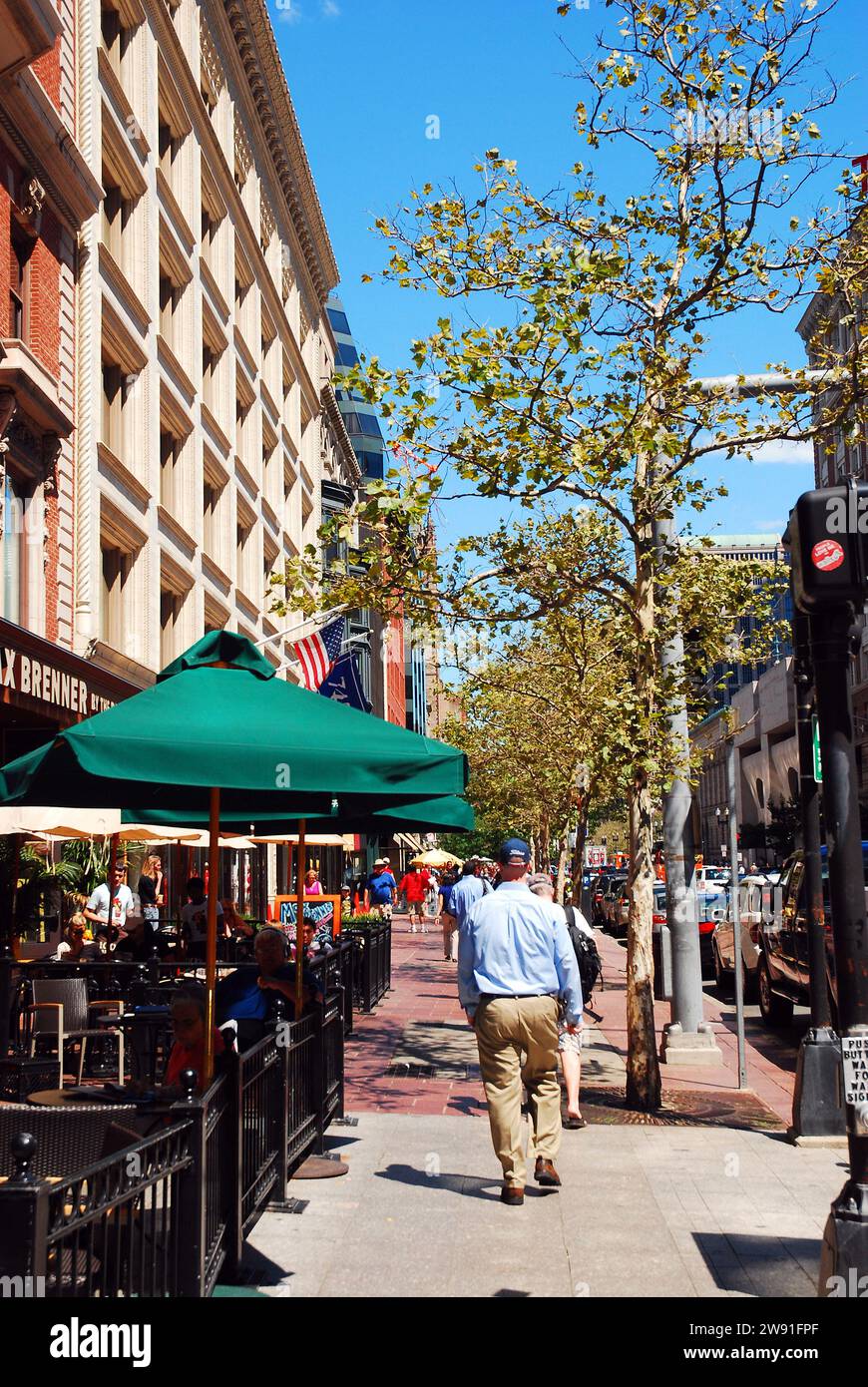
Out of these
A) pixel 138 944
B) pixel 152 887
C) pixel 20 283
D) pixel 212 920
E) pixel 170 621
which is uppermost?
pixel 20 283

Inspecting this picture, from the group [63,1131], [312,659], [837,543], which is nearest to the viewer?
[63,1131]

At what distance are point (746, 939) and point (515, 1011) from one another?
12.0m

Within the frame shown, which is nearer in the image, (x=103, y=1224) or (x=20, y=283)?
(x=103, y=1224)

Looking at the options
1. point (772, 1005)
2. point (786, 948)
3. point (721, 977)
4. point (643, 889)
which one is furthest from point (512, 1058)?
point (721, 977)

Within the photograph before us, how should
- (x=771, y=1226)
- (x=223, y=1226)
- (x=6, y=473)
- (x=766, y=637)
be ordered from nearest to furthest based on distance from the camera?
(x=223, y=1226), (x=771, y=1226), (x=6, y=473), (x=766, y=637)

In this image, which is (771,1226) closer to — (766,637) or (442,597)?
(442,597)

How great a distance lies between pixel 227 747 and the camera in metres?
Result: 6.12

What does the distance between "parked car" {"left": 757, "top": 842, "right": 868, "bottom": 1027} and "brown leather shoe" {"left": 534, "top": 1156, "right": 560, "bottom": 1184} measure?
21.7 ft

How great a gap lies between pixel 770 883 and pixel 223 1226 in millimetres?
14095

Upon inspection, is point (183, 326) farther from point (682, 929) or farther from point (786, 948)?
point (682, 929)

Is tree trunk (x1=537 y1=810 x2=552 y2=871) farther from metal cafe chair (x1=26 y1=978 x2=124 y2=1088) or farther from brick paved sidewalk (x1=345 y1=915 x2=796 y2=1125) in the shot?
metal cafe chair (x1=26 y1=978 x2=124 y2=1088)

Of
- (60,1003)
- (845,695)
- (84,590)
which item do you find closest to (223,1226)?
(845,695)

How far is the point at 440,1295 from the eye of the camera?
6090mm

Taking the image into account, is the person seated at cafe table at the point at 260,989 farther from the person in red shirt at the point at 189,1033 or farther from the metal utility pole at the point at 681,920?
the metal utility pole at the point at 681,920
